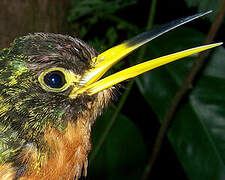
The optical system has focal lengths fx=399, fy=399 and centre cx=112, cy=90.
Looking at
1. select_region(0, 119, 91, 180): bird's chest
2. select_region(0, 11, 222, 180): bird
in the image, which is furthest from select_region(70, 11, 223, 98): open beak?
select_region(0, 119, 91, 180): bird's chest

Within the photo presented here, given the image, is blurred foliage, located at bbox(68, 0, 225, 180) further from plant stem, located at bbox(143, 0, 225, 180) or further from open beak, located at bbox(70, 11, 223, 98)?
open beak, located at bbox(70, 11, 223, 98)

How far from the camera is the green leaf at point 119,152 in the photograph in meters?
3.15

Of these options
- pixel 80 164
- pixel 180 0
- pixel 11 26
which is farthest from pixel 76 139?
pixel 180 0

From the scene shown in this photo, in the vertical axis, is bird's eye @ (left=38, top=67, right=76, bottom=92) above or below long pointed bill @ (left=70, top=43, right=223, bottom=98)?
above

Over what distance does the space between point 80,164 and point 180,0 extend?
1.92 metres

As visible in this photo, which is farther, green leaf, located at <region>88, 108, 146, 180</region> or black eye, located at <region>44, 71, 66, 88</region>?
green leaf, located at <region>88, 108, 146, 180</region>

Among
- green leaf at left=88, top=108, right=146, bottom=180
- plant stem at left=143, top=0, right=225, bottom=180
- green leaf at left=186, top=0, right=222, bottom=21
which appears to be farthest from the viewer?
green leaf at left=88, top=108, right=146, bottom=180

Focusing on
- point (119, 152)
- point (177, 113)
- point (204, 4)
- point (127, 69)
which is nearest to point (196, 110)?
point (177, 113)

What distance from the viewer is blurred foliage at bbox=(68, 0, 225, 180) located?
2.88m

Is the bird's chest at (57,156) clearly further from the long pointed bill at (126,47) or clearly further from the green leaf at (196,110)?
the green leaf at (196,110)

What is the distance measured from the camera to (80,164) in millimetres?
1977

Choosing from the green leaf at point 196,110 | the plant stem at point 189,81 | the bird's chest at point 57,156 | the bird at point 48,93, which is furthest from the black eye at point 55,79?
the green leaf at point 196,110

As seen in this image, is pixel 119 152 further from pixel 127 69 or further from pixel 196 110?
pixel 127 69

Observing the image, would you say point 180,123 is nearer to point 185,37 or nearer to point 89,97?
point 185,37
